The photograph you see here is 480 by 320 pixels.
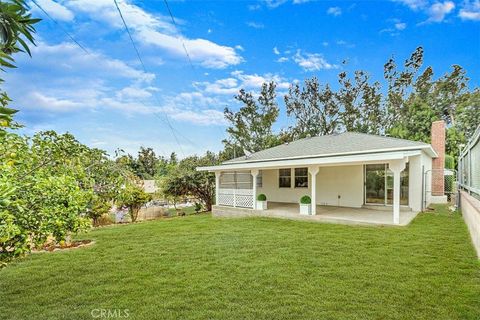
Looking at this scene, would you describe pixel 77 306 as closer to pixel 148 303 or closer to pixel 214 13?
pixel 148 303

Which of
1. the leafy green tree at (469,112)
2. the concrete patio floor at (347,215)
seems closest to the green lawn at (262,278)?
the concrete patio floor at (347,215)

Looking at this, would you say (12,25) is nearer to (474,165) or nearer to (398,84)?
(474,165)

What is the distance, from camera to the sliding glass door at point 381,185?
42.0 ft

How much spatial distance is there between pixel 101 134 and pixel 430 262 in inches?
397

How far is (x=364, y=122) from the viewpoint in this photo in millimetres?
30891

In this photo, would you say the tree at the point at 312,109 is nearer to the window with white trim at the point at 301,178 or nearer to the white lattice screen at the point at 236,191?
the white lattice screen at the point at 236,191

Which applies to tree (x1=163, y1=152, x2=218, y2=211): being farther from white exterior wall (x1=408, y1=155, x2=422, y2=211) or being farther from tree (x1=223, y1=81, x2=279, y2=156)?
tree (x1=223, y1=81, x2=279, y2=156)

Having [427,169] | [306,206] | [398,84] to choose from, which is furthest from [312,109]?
[306,206]

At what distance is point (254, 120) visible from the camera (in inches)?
1321

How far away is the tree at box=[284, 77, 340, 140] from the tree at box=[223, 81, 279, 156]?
2.14 metres

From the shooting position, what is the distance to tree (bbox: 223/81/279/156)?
33000 millimetres

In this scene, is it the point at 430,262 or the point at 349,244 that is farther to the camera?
the point at 349,244

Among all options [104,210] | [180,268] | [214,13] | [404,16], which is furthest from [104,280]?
[404,16]

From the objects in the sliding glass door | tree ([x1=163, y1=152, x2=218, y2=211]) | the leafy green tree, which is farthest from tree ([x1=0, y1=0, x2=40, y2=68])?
the leafy green tree
